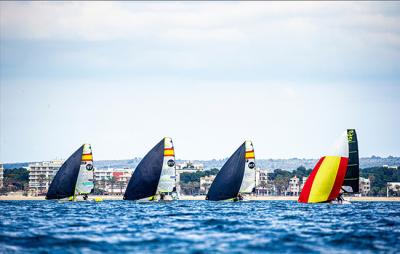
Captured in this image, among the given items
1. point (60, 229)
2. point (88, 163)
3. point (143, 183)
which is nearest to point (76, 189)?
point (88, 163)

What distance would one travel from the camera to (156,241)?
5259 cm

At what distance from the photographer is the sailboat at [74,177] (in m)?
134

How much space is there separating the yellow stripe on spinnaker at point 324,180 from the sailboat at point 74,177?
39.5 meters

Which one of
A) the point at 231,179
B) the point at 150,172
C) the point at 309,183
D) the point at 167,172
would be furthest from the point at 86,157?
the point at 309,183

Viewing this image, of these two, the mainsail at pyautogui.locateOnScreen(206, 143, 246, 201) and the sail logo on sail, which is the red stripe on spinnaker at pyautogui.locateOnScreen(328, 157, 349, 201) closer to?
the mainsail at pyautogui.locateOnScreen(206, 143, 246, 201)

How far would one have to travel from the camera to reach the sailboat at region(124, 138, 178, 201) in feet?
394

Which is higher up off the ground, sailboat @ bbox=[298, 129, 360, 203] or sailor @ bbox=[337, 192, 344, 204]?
sailboat @ bbox=[298, 129, 360, 203]

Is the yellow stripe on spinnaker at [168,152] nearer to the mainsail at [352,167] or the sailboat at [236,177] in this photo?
the sailboat at [236,177]

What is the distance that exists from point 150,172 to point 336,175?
85.1 ft

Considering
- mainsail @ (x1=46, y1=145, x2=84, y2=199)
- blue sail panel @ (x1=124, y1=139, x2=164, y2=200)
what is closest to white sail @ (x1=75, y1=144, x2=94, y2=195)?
mainsail @ (x1=46, y1=145, x2=84, y2=199)

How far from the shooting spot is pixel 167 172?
121 m

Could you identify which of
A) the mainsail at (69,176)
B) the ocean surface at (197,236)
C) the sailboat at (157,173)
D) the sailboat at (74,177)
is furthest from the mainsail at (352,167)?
the mainsail at (69,176)

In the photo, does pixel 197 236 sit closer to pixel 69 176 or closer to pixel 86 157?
pixel 69 176

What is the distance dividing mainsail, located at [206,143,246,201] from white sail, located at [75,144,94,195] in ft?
67.0
